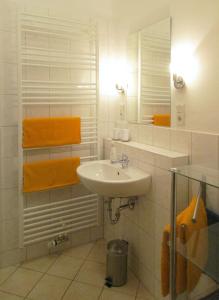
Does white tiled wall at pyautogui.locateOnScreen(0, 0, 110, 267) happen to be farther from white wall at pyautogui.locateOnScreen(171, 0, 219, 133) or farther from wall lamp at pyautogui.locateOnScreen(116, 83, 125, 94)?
white wall at pyautogui.locateOnScreen(171, 0, 219, 133)

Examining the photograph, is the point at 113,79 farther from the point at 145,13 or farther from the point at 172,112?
the point at 172,112

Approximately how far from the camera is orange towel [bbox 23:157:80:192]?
2160 millimetres

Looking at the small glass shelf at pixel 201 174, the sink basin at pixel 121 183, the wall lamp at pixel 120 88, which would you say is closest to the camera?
the small glass shelf at pixel 201 174

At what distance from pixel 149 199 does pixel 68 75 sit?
4.15 feet

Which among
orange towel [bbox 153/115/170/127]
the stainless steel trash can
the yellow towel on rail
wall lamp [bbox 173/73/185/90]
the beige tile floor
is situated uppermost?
wall lamp [bbox 173/73/185/90]

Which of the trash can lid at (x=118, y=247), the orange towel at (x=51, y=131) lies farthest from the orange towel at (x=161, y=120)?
the trash can lid at (x=118, y=247)

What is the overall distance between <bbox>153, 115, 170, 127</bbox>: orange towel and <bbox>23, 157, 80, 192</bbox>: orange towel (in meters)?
0.77

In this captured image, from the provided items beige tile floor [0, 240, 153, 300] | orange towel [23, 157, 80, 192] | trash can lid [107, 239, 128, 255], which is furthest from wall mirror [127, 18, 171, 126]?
beige tile floor [0, 240, 153, 300]

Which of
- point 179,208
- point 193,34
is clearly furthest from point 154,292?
point 193,34

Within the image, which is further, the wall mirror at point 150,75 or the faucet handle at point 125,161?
the faucet handle at point 125,161

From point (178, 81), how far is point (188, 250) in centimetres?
104

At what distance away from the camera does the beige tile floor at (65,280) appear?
191 cm

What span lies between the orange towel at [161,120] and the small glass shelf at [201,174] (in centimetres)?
55

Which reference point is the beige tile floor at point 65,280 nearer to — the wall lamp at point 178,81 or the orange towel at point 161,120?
the orange towel at point 161,120
